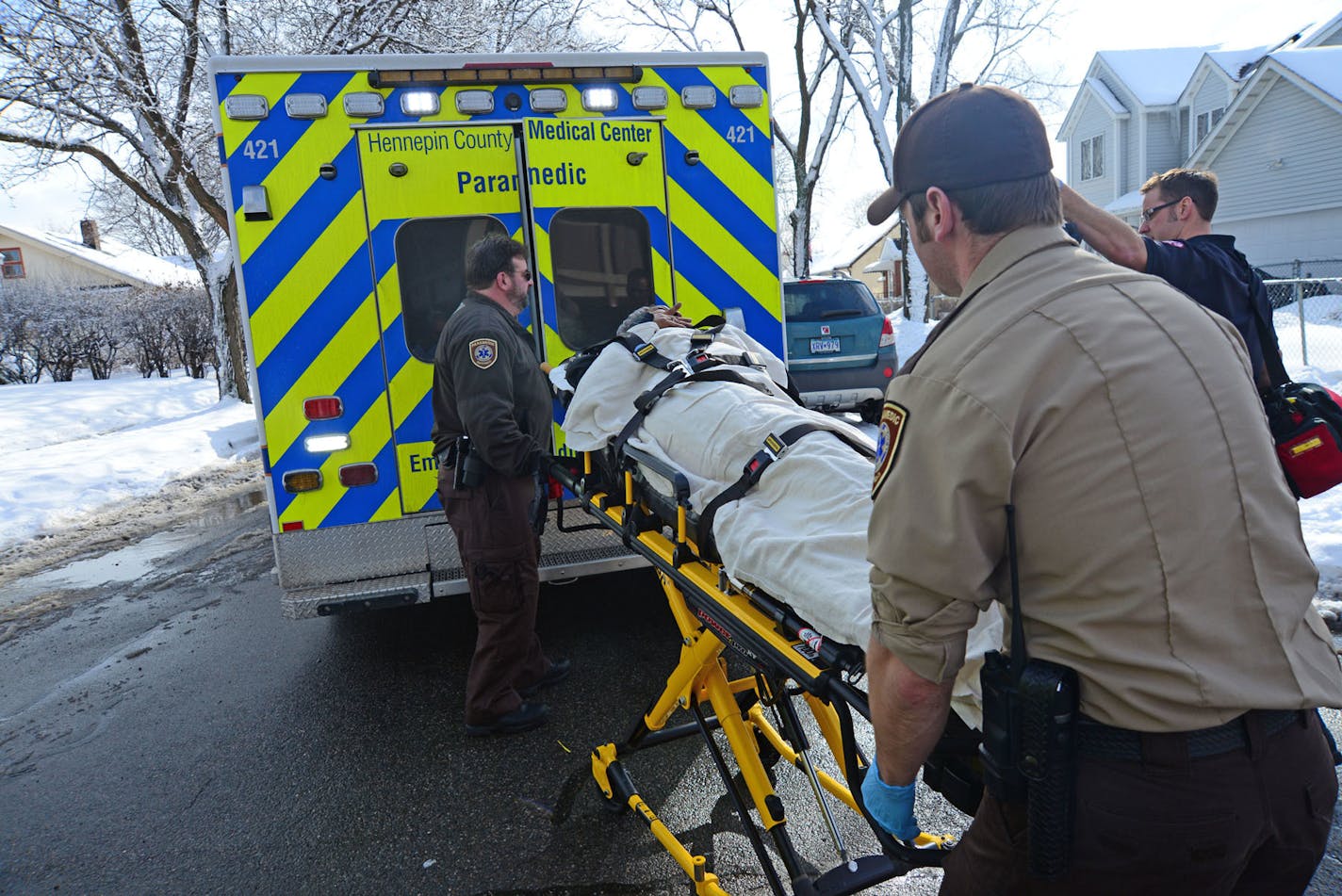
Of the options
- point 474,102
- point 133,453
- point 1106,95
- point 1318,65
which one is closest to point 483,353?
point 474,102

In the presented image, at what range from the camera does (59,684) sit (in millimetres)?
4648

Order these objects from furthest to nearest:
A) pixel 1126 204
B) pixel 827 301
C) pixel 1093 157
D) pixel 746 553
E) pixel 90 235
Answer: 1. pixel 90 235
2. pixel 1093 157
3. pixel 1126 204
4. pixel 827 301
5. pixel 746 553

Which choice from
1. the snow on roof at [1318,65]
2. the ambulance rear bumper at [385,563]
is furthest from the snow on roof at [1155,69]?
the ambulance rear bumper at [385,563]

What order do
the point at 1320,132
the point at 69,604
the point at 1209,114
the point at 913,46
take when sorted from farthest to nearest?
the point at 1209,114
the point at 1320,132
the point at 913,46
the point at 69,604

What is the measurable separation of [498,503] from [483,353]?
65 cm

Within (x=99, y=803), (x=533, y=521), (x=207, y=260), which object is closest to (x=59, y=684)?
(x=99, y=803)

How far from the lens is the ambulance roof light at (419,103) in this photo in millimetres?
4117

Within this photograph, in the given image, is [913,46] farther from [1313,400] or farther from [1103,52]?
[1313,400]

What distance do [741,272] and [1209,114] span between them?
28.8 m

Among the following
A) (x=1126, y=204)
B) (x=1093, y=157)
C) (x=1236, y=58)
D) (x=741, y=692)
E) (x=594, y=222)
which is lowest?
(x=741, y=692)

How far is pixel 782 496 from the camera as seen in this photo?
2.17 meters

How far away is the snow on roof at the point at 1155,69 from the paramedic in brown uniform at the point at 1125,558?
106 ft

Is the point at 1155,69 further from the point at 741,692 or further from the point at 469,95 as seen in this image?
the point at 741,692

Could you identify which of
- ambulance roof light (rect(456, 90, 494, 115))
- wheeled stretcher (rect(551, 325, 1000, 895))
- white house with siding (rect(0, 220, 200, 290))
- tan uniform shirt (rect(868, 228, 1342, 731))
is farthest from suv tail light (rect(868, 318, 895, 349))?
white house with siding (rect(0, 220, 200, 290))
